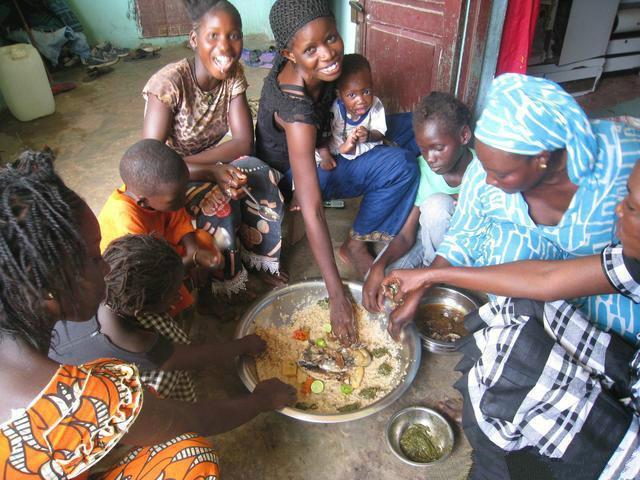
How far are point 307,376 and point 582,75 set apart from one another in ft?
13.8

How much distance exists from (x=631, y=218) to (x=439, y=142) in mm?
982

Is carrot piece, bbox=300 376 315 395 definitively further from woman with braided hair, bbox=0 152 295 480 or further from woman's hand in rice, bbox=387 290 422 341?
woman with braided hair, bbox=0 152 295 480

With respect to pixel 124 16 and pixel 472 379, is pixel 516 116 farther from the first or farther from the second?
pixel 124 16

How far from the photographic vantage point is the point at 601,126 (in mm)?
1409

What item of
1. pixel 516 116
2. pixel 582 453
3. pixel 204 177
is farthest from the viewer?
pixel 204 177

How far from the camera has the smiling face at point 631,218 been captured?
109 centimetres

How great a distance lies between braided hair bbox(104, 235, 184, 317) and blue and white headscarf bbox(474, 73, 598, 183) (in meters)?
1.05

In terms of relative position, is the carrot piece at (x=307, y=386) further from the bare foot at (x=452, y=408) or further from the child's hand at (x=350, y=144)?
the child's hand at (x=350, y=144)

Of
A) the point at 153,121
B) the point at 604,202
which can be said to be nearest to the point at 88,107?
the point at 153,121

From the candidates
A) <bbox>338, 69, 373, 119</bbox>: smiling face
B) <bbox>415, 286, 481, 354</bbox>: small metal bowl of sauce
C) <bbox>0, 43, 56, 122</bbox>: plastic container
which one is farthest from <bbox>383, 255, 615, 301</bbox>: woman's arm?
<bbox>0, 43, 56, 122</bbox>: plastic container

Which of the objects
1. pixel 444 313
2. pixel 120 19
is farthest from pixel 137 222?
pixel 120 19

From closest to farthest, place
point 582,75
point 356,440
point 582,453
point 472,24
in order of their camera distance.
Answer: point 582,453 → point 356,440 → point 472,24 → point 582,75

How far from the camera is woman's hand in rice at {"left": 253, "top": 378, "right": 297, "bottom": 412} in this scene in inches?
60.7

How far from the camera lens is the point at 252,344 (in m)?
1.82
